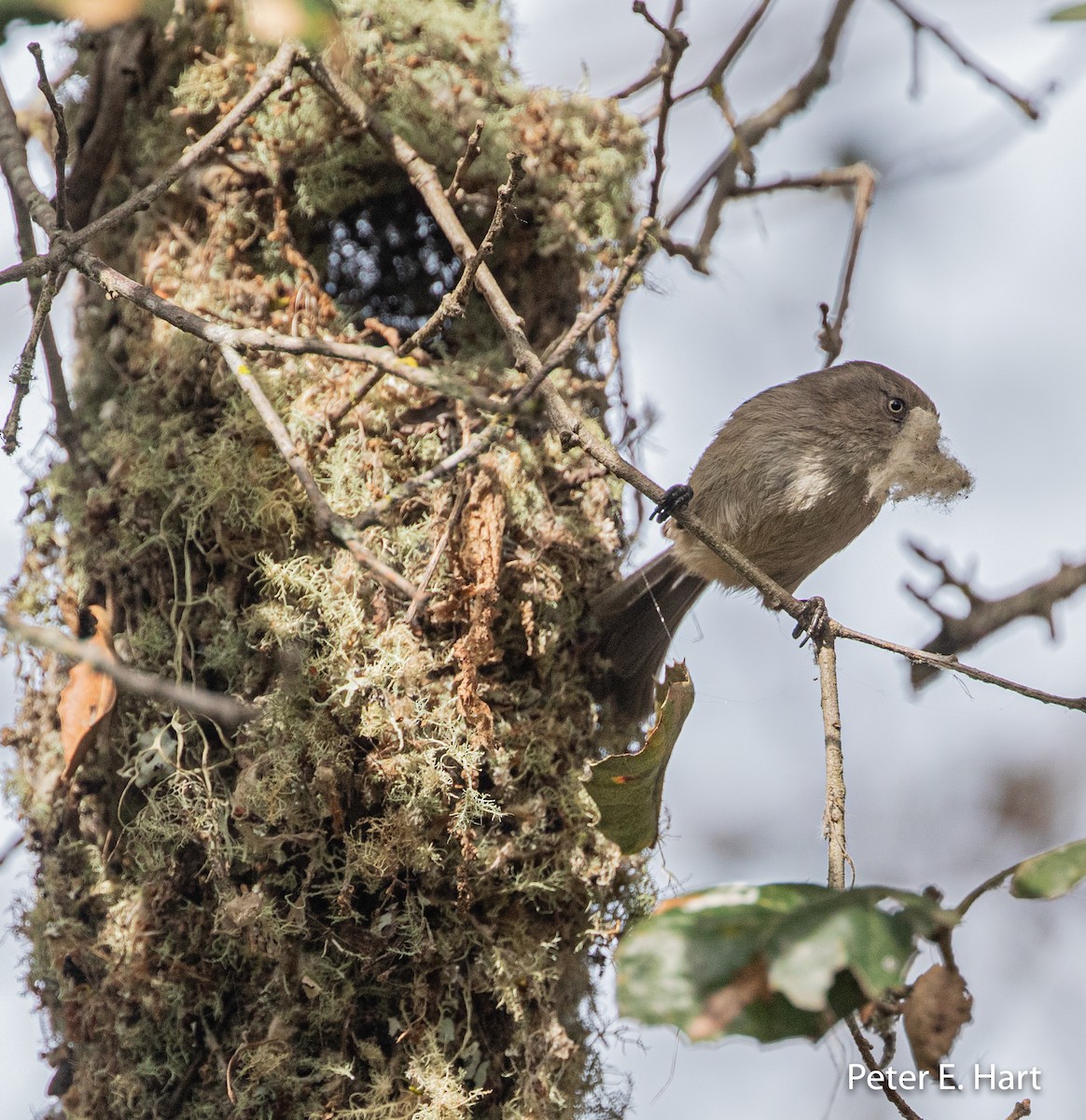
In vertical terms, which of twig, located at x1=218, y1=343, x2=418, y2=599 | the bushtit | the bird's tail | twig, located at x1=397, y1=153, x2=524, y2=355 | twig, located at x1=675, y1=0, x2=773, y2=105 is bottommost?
twig, located at x1=218, y1=343, x2=418, y2=599

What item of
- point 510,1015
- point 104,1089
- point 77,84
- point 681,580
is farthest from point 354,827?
point 77,84

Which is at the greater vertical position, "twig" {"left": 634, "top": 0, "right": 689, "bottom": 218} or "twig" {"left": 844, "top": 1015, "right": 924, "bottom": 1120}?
"twig" {"left": 634, "top": 0, "right": 689, "bottom": 218}

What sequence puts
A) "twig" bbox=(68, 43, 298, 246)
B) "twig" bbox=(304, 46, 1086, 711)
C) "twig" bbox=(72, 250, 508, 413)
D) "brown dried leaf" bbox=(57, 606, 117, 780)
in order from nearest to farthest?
"twig" bbox=(72, 250, 508, 413) < "twig" bbox=(304, 46, 1086, 711) < "twig" bbox=(68, 43, 298, 246) < "brown dried leaf" bbox=(57, 606, 117, 780)

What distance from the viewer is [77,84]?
3.37 meters

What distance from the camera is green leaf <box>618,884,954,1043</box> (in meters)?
1.54

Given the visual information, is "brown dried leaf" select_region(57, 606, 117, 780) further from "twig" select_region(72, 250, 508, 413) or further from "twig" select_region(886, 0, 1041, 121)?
"twig" select_region(886, 0, 1041, 121)

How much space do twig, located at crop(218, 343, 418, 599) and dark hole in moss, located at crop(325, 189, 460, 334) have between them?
3.89 ft

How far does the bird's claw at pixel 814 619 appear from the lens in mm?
2506

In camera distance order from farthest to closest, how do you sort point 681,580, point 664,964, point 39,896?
point 681,580
point 39,896
point 664,964

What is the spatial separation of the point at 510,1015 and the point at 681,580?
54.2 inches

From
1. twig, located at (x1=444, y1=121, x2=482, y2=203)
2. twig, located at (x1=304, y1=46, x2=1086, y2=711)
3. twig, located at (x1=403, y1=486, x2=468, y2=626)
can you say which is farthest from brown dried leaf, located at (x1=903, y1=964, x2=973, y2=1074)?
twig, located at (x1=444, y1=121, x2=482, y2=203)

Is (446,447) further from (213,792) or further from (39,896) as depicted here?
(39,896)

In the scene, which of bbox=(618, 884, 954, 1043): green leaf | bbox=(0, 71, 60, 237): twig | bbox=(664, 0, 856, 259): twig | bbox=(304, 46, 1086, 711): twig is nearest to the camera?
bbox=(618, 884, 954, 1043): green leaf

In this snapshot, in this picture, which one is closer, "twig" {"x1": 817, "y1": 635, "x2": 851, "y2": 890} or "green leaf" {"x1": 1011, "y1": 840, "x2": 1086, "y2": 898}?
"green leaf" {"x1": 1011, "y1": 840, "x2": 1086, "y2": 898}
